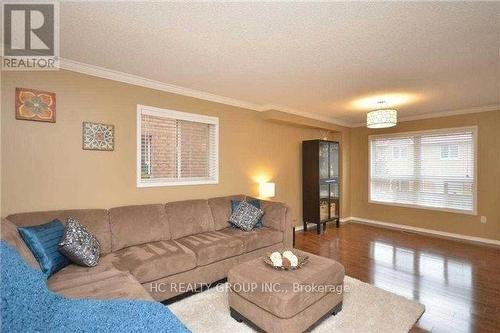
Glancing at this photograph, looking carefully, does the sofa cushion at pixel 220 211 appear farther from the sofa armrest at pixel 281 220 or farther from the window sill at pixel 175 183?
the sofa armrest at pixel 281 220

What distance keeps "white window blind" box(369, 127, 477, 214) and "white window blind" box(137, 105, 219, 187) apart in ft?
13.8

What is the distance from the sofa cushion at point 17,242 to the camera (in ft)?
5.84

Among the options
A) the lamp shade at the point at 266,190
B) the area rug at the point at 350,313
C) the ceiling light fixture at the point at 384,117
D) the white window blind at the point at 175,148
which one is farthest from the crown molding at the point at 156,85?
the area rug at the point at 350,313


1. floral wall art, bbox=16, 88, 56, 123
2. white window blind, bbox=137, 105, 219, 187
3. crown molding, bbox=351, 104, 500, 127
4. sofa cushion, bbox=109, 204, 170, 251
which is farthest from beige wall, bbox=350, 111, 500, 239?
floral wall art, bbox=16, 88, 56, 123

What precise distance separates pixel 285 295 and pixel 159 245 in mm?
1571

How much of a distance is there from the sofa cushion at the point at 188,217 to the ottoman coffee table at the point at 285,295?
46.9 inches

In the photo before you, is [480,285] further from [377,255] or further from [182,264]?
[182,264]

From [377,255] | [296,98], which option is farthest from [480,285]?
[296,98]

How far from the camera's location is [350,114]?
5.38m

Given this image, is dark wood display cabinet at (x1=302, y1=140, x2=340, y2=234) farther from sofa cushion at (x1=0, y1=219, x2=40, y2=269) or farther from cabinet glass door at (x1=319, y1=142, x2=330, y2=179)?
sofa cushion at (x1=0, y1=219, x2=40, y2=269)

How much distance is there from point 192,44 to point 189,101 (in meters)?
1.50

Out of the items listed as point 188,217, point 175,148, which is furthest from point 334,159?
point 188,217

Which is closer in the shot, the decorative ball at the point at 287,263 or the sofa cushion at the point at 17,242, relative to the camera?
the sofa cushion at the point at 17,242

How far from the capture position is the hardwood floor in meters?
2.35
